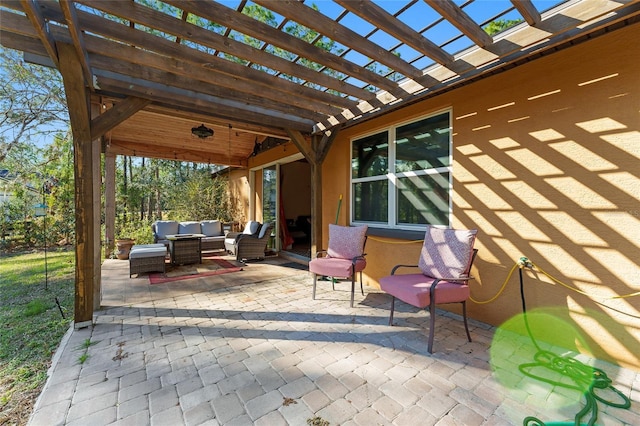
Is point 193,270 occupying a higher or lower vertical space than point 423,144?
lower

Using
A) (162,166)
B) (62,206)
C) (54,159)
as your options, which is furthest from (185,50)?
(162,166)

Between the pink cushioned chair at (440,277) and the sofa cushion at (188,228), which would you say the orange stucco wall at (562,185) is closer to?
the pink cushioned chair at (440,277)

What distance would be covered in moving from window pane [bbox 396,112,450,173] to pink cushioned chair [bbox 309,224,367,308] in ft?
3.84

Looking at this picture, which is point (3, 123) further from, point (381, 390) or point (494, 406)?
point (494, 406)

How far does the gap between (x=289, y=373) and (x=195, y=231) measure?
634 centimetres

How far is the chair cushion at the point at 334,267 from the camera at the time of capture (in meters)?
3.58

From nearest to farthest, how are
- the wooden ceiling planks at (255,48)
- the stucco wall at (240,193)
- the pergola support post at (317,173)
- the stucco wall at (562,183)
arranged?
the wooden ceiling planks at (255,48) < the stucco wall at (562,183) < the pergola support post at (317,173) < the stucco wall at (240,193)

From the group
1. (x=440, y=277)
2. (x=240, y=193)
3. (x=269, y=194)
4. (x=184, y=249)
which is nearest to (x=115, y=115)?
(x=184, y=249)

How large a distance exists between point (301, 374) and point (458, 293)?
165 cm

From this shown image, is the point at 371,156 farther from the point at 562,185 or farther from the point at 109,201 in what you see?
the point at 109,201

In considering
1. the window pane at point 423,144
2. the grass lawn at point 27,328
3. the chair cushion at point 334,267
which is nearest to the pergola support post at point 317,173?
the chair cushion at point 334,267

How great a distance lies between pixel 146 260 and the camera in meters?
4.97

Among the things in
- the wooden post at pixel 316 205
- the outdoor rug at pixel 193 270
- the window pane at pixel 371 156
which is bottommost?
the outdoor rug at pixel 193 270

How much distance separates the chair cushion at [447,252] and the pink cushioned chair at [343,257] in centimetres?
91
